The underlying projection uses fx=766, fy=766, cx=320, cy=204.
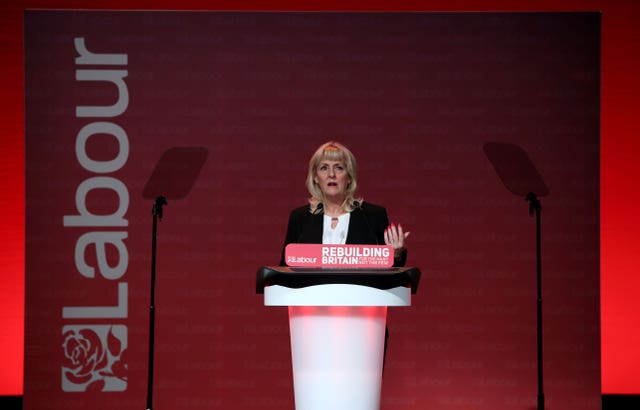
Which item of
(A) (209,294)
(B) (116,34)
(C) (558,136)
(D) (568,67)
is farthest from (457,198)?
(B) (116,34)

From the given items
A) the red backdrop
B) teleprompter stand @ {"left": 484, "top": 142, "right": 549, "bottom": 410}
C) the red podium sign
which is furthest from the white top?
the red backdrop

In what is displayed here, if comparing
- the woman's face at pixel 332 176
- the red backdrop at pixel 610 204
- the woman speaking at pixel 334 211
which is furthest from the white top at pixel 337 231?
the red backdrop at pixel 610 204

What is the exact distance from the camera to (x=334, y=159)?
340 cm

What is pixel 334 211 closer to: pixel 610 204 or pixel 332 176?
pixel 332 176

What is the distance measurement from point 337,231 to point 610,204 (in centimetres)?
236

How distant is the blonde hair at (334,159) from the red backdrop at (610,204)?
2229 millimetres

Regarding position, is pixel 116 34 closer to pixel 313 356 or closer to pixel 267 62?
pixel 267 62

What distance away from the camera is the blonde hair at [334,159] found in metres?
3.41

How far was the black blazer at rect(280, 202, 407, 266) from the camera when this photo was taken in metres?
3.39

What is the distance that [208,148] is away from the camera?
15.3 ft

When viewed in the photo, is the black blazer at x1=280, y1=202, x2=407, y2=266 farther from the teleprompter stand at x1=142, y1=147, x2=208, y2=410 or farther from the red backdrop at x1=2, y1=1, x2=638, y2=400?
the red backdrop at x1=2, y1=1, x2=638, y2=400

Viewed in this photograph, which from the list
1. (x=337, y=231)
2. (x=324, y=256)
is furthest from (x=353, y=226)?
(x=324, y=256)

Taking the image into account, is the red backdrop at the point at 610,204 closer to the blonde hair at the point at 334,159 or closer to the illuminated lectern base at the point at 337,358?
the blonde hair at the point at 334,159

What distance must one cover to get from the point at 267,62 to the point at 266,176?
2.28 ft
